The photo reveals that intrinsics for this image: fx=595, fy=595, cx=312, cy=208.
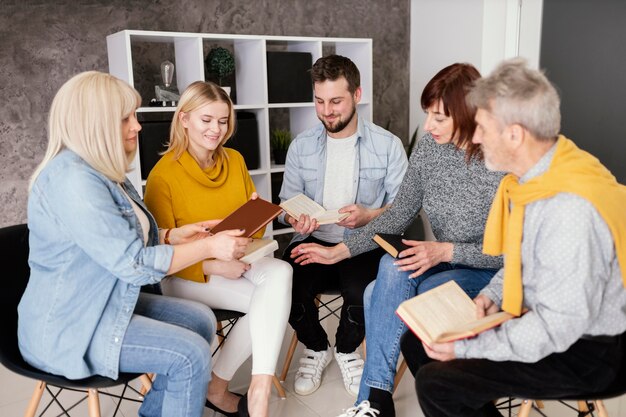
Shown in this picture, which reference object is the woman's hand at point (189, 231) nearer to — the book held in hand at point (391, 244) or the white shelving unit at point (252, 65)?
the book held in hand at point (391, 244)

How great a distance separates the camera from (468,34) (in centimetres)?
397

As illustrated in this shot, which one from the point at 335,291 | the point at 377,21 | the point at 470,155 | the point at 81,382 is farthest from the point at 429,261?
the point at 377,21

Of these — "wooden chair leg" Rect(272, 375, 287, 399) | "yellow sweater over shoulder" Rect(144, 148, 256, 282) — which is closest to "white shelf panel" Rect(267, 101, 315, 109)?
"yellow sweater over shoulder" Rect(144, 148, 256, 282)

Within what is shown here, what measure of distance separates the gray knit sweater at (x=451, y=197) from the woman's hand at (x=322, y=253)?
0.21 meters

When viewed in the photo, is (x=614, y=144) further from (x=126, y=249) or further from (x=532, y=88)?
(x=126, y=249)

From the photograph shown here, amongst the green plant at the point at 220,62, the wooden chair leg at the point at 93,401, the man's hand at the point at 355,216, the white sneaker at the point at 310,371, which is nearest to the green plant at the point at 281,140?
the green plant at the point at 220,62

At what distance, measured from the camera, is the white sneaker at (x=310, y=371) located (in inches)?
95.3

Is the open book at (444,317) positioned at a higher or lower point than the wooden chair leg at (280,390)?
higher

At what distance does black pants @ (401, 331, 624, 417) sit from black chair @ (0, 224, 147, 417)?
34.3 inches

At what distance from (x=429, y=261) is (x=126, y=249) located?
963mm

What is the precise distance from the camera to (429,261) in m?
1.96

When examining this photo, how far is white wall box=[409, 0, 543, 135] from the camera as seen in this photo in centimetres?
365

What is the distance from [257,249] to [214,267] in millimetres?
171


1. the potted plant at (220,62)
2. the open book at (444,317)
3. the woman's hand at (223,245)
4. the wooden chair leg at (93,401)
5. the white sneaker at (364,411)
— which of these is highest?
the potted plant at (220,62)
